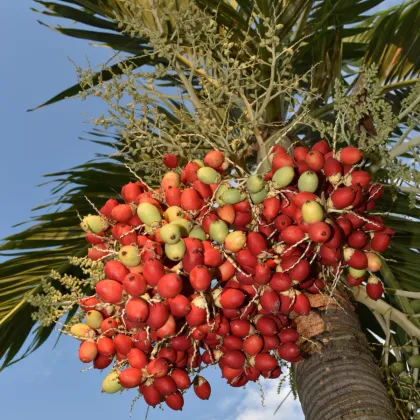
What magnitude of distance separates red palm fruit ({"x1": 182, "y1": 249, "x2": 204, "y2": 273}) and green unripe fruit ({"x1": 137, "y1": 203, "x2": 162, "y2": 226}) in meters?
0.16

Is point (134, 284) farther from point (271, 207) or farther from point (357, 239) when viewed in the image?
point (357, 239)

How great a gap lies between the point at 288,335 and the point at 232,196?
0.53 metres

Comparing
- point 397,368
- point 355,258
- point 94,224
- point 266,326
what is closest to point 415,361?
point 397,368

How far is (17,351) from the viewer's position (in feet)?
10.7

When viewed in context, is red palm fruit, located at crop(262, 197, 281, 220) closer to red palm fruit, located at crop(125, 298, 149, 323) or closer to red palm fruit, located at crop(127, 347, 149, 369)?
red palm fruit, located at crop(125, 298, 149, 323)

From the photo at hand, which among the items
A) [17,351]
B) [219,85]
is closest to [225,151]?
[219,85]

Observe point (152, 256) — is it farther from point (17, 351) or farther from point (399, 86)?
point (399, 86)

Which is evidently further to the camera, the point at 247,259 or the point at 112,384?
the point at 112,384

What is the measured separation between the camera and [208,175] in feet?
5.59

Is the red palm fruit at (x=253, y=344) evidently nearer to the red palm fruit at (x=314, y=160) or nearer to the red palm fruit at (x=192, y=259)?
the red palm fruit at (x=192, y=259)

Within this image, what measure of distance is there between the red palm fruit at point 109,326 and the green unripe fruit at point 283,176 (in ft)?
2.25

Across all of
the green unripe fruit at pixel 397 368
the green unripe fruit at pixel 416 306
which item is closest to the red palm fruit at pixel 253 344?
the green unripe fruit at pixel 397 368

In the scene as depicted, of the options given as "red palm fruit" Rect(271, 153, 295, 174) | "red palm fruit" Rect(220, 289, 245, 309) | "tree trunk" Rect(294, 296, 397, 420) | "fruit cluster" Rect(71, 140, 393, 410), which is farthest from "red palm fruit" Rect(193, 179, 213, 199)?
"tree trunk" Rect(294, 296, 397, 420)

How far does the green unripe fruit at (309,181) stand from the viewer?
5.28 feet
